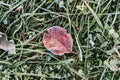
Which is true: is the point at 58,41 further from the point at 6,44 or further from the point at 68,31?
the point at 6,44

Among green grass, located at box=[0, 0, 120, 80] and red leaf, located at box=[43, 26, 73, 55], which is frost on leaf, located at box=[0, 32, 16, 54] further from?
red leaf, located at box=[43, 26, 73, 55]

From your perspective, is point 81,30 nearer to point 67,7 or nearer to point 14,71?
point 67,7

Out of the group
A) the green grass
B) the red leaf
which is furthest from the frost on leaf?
the red leaf

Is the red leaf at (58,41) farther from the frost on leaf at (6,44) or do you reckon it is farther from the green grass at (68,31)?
the frost on leaf at (6,44)

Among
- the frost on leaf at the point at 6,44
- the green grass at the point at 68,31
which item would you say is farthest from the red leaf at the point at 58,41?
the frost on leaf at the point at 6,44
